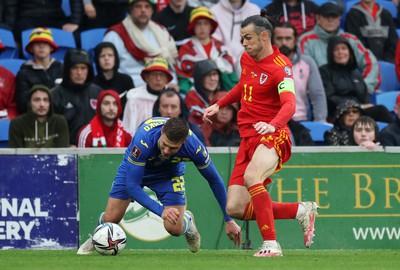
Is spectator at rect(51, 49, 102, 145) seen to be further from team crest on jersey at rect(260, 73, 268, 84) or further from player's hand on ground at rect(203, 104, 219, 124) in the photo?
A: team crest on jersey at rect(260, 73, 268, 84)

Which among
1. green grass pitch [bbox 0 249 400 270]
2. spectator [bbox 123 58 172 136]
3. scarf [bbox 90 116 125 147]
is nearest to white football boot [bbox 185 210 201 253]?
green grass pitch [bbox 0 249 400 270]

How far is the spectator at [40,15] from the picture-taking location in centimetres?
1477

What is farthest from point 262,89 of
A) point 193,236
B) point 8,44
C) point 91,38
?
point 8,44

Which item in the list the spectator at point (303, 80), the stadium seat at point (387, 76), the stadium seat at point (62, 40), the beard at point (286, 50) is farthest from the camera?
the stadium seat at point (387, 76)

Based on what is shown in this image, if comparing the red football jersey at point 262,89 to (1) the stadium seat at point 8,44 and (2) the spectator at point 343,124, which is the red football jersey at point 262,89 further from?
(1) the stadium seat at point 8,44

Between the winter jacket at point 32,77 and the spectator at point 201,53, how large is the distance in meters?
1.76

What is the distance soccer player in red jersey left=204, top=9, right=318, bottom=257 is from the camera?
9055 millimetres

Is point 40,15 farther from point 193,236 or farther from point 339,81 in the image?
point 193,236

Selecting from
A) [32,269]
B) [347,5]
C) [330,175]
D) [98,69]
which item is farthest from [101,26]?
[32,269]

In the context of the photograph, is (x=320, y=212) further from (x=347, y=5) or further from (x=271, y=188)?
(x=347, y=5)

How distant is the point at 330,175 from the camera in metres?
11.6

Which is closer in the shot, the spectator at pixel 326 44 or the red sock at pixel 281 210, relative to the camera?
the red sock at pixel 281 210

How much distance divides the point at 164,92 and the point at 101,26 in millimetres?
2927

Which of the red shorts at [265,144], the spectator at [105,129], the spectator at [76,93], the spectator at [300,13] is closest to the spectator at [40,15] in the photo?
the spectator at [76,93]
